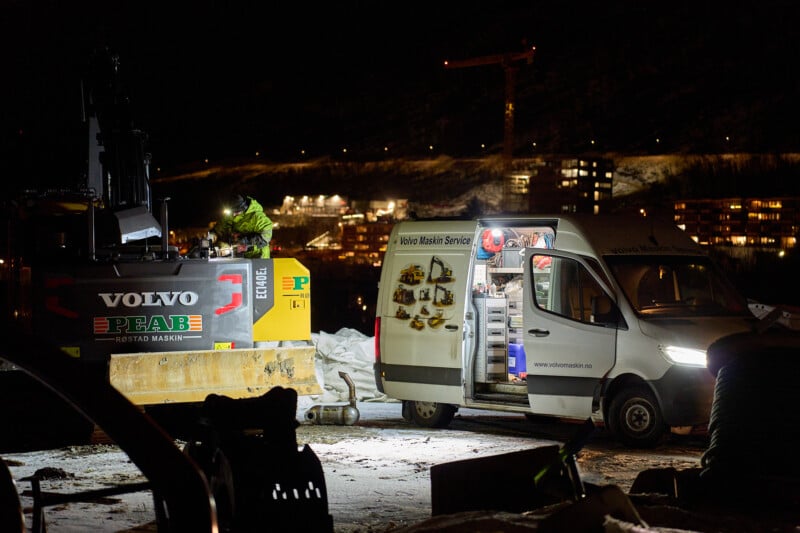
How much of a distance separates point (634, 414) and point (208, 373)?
4411mm

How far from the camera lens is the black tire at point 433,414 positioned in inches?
460

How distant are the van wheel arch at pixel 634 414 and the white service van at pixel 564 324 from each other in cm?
1

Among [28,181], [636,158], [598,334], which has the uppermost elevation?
[636,158]

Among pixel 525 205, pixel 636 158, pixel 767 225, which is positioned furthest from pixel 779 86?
pixel 767 225

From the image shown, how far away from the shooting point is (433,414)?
11.7 meters

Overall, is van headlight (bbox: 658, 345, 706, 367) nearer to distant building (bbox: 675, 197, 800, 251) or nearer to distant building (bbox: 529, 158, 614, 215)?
distant building (bbox: 675, 197, 800, 251)

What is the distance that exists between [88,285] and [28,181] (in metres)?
9.20

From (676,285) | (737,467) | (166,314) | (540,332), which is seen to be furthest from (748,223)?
(737,467)

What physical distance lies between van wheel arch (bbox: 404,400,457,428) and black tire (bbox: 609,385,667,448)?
84.1 inches

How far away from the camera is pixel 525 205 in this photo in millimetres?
119875

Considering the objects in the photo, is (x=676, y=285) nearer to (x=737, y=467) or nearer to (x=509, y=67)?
(x=737, y=467)

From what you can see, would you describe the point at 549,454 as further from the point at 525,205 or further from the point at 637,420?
the point at 525,205

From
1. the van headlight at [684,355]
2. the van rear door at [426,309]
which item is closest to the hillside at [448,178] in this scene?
the van rear door at [426,309]

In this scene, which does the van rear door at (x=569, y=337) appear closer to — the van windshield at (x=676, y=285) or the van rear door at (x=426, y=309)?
the van windshield at (x=676, y=285)
